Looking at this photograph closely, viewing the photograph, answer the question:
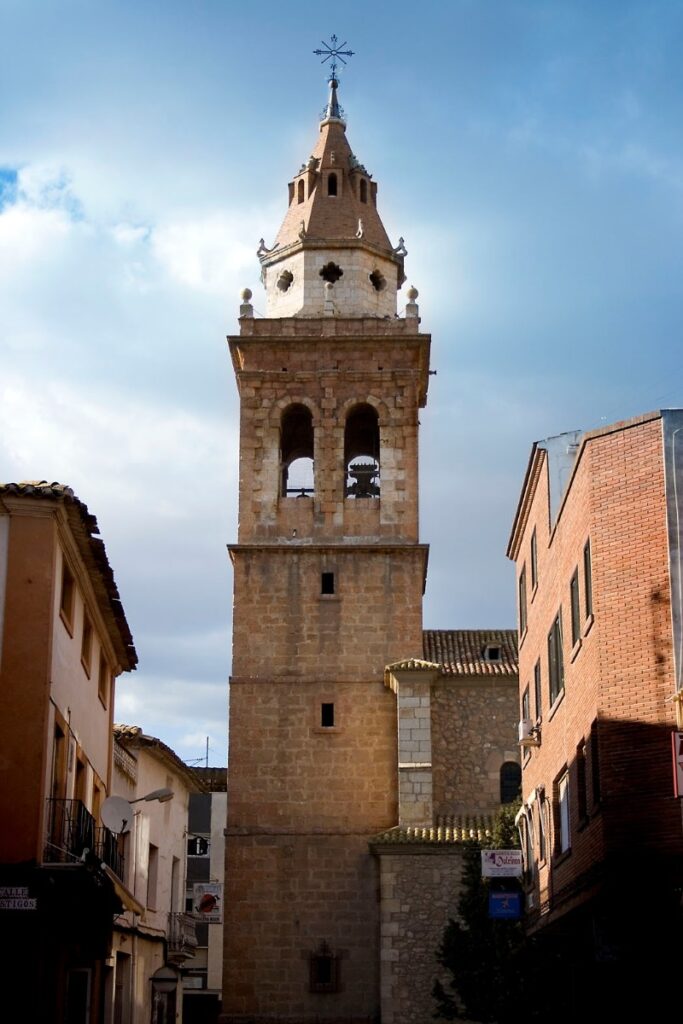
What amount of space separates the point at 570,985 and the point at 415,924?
10.9 meters

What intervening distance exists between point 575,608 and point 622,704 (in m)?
3.49

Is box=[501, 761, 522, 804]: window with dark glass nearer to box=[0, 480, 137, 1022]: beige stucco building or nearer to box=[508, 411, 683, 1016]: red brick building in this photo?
box=[508, 411, 683, 1016]: red brick building

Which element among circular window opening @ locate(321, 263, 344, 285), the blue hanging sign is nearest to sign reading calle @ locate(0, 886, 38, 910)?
the blue hanging sign

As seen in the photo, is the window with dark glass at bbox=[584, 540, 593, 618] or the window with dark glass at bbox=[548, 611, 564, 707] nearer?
the window with dark glass at bbox=[584, 540, 593, 618]

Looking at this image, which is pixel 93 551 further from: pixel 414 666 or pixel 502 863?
pixel 414 666

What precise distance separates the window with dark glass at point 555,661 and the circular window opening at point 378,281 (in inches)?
808

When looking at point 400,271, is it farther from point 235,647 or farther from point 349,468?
Result: point 235,647

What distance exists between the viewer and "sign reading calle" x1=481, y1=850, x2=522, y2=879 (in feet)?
82.7

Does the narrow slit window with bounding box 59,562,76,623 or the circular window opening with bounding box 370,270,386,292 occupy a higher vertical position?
the circular window opening with bounding box 370,270,386,292

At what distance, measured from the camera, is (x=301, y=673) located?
38.4 m

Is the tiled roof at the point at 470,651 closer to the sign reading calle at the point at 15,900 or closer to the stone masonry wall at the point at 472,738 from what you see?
the stone masonry wall at the point at 472,738

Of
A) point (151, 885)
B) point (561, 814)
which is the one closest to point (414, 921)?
point (151, 885)

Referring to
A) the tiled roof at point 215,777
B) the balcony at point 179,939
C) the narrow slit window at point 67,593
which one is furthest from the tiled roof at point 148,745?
the tiled roof at point 215,777

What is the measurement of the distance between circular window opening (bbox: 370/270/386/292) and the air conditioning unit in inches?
756
